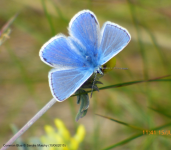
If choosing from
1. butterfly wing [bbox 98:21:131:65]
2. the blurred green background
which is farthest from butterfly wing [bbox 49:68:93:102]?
the blurred green background

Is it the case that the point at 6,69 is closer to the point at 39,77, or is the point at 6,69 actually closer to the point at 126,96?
the point at 39,77

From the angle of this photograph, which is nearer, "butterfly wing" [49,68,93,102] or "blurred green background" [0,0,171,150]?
"butterfly wing" [49,68,93,102]

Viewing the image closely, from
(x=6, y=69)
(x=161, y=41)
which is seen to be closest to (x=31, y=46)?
(x=6, y=69)

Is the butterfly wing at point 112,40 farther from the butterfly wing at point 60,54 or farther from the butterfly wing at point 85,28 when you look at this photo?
the butterfly wing at point 60,54

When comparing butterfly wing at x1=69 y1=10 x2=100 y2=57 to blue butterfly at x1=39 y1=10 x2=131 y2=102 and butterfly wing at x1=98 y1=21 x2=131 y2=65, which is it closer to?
blue butterfly at x1=39 y1=10 x2=131 y2=102

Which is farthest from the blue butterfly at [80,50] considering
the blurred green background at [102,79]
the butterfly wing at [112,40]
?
the blurred green background at [102,79]

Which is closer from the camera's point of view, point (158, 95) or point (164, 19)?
point (158, 95)
